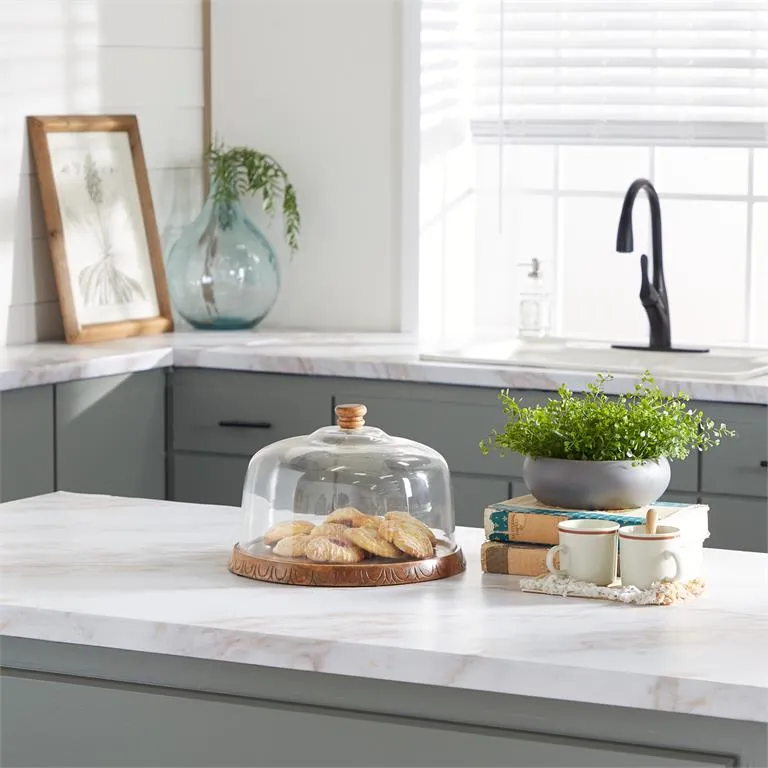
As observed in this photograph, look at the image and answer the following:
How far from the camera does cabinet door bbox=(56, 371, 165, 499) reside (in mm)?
3789

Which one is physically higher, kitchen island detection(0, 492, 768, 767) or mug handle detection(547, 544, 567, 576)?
mug handle detection(547, 544, 567, 576)

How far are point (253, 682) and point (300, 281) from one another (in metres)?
3.04

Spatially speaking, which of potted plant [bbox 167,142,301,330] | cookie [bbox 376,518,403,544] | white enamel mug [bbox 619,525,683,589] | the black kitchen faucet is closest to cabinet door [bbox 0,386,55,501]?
potted plant [bbox 167,142,301,330]

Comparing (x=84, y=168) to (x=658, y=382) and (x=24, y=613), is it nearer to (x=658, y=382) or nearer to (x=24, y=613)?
(x=658, y=382)

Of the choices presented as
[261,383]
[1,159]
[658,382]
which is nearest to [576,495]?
[658,382]

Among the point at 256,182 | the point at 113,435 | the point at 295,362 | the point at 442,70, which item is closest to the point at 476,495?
the point at 295,362

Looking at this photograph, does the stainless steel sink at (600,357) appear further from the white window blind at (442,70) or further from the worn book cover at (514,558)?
the worn book cover at (514,558)

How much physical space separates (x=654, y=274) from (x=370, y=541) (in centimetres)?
231

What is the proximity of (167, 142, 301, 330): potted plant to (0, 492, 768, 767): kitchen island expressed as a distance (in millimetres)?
2474

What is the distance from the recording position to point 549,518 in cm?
196

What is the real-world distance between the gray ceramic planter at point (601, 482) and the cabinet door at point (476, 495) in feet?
5.67

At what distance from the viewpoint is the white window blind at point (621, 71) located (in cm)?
430

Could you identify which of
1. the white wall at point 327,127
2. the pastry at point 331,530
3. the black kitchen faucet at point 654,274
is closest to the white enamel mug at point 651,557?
the pastry at point 331,530

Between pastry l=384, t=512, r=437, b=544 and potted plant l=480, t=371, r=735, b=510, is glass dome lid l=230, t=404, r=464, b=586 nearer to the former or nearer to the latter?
pastry l=384, t=512, r=437, b=544
